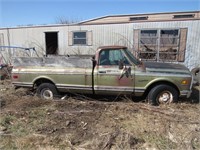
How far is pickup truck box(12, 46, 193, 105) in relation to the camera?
5.38 metres

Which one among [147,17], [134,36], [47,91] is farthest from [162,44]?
[47,91]

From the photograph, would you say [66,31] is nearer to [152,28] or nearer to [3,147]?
[152,28]

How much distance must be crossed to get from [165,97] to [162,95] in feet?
0.36

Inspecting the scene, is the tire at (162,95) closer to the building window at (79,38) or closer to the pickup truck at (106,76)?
the pickup truck at (106,76)

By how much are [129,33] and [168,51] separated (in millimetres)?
2453

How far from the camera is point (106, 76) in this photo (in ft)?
18.3

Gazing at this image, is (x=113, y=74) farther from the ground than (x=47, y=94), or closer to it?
farther from the ground

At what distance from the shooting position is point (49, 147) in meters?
3.58

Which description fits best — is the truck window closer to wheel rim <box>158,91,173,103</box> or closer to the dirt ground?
the dirt ground

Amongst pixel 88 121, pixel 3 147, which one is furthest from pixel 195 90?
pixel 3 147

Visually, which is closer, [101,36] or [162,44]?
[162,44]

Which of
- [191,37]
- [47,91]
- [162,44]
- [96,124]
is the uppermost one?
[191,37]

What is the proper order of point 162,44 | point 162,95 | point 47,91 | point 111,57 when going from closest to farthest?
point 162,95 < point 111,57 < point 47,91 < point 162,44

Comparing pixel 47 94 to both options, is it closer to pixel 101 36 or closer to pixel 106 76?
pixel 106 76
